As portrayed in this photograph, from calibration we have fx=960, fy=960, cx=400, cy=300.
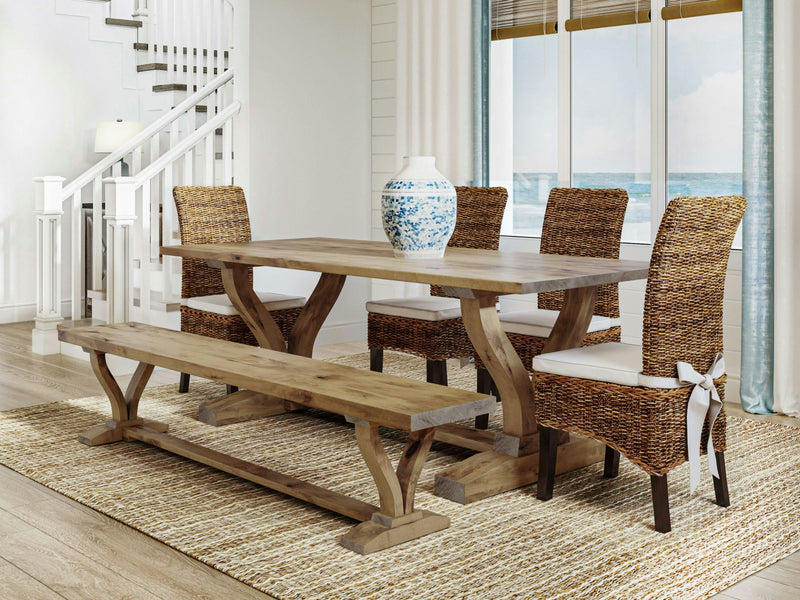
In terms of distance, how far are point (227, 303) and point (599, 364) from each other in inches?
76.7

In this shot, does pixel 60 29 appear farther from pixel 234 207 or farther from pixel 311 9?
pixel 234 207

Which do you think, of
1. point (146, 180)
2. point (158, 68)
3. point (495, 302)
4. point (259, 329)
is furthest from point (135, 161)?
point (495, 302)

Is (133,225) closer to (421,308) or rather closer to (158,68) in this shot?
(421,308)

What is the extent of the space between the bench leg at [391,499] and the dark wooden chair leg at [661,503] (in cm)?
60

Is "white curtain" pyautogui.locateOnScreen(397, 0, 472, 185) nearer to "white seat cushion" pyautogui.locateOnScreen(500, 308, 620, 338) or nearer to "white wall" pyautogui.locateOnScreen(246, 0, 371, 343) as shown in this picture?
"white wall" pyautogui.locateOnScreen(246, 0, 371, 343)

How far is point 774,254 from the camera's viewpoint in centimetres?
401

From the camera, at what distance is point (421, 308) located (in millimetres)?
3820

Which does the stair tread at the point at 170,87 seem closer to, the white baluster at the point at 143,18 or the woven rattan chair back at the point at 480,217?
the white baluster at the point at 143,18

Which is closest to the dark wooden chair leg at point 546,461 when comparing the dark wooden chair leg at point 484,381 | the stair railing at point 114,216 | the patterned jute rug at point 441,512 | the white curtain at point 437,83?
the patterned jute rug at point 441,512

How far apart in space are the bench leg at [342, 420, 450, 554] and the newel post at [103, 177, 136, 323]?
2.81m

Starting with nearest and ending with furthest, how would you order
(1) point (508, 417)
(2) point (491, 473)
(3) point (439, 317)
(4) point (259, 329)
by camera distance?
(2) point (491, 473), (1) point (508, 417), (3) point (439, 317), (4) point (259, 329)

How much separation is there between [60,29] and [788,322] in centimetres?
514

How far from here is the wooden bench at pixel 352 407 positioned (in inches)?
99.4

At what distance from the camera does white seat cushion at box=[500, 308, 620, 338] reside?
137 inches
